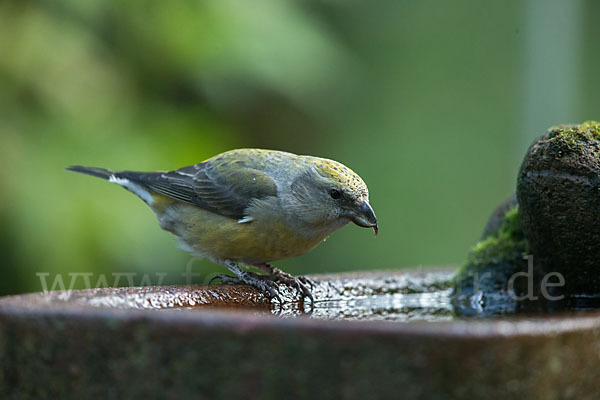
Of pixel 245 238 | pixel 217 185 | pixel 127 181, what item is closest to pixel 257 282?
pixel 245 238

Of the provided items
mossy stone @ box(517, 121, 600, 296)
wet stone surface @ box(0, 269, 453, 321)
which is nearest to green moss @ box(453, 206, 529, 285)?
wet stone surface @ box(0, 269, 453, 321)

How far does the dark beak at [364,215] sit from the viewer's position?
13.2ft

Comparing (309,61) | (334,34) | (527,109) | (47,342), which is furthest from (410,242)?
(47,342)

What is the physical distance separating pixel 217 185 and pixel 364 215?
101 centimetres

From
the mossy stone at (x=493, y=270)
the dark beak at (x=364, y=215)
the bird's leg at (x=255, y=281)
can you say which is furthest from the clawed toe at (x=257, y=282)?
the mossy stone at (x=493, y=270)

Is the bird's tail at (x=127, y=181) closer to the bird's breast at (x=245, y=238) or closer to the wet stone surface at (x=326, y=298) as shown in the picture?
the bird's breast at (x=245, y=238)

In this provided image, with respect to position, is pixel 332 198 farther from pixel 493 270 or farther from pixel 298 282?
pixel 493 270

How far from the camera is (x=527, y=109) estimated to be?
10.1 meters

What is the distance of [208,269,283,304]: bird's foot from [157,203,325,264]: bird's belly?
0.57 ft

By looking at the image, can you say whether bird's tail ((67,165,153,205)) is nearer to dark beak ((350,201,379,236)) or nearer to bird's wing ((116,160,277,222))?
bird's wing ((116,160,277,222))

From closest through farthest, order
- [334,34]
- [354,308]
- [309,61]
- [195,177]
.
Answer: [354,308] < [195,177] < [309,61] < [334,34]

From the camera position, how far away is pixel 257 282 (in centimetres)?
393

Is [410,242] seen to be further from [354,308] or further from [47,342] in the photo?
[47,342]

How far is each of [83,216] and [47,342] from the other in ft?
14.9
